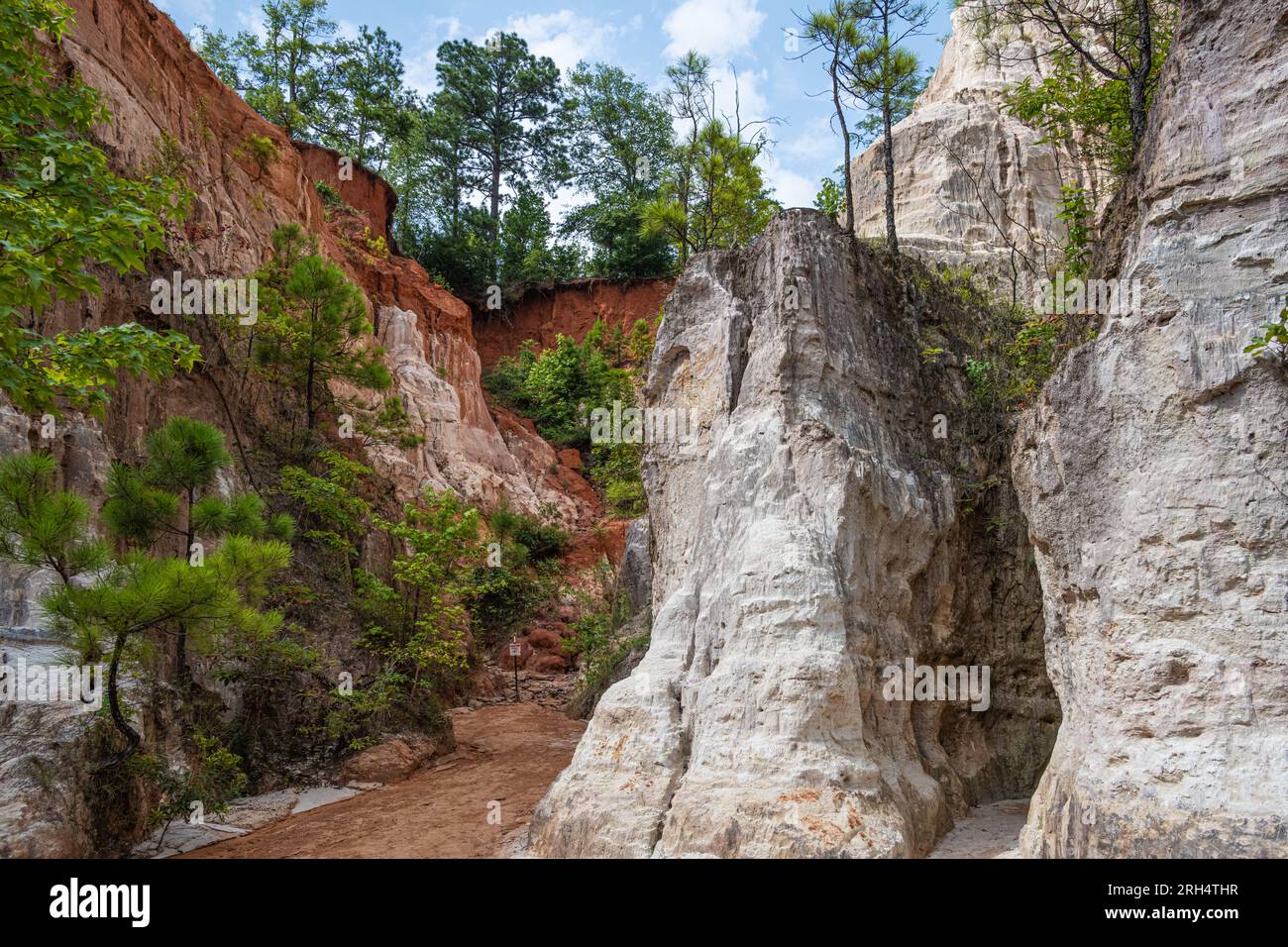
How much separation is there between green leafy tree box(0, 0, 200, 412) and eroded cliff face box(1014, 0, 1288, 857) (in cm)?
719

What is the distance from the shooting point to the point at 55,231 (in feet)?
20.1

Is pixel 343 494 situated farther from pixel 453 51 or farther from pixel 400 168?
pixel 453 51

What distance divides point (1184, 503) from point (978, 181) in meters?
10.3

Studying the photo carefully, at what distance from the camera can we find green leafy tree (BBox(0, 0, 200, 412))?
5918 mm

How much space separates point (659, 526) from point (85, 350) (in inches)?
231

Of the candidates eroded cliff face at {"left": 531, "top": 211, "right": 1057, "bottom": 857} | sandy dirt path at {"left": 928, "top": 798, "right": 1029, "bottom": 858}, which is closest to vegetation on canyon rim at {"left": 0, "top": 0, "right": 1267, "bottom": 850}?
eroded cliff face at {"left": 531, "top": 211, "right": 1057, "bottom": 857}

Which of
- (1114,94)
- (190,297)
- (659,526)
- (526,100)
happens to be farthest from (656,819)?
(526,100)

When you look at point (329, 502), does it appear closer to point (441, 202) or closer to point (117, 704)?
point (117, 704)

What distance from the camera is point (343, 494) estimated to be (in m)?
13.0

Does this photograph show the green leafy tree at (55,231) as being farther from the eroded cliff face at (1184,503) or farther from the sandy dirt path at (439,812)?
the eroded cliff face at (1184,503)

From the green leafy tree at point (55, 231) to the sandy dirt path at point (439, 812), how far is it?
4.65 m

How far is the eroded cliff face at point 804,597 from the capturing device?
6.71 metres

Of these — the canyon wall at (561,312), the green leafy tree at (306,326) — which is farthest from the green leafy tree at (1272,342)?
the canyon wall at (561,312)

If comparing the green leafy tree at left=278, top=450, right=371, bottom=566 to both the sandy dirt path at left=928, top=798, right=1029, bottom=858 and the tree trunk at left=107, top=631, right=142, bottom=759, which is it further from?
the sandy dirt path at left=928, top=798, right=1029, bottom=858
